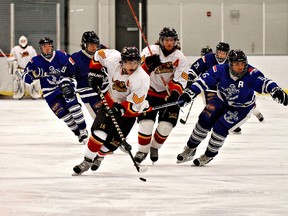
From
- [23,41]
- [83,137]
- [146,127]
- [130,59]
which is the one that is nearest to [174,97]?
[146,127]

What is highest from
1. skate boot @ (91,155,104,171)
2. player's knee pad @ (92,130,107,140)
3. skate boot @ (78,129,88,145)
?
player's knee pad @ (92,130,107,140)

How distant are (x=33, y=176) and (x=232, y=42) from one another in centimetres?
1011

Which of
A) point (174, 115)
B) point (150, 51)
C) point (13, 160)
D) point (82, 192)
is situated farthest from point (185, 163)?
point (82, 192)

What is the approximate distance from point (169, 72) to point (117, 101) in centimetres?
78

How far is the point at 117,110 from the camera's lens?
504 centimetres

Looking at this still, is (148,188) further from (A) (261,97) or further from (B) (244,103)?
(A) (261,97)

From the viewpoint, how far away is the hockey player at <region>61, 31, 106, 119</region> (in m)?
6.96

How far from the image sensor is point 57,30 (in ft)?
48.0

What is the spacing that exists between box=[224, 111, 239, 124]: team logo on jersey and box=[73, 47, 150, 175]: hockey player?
61cm

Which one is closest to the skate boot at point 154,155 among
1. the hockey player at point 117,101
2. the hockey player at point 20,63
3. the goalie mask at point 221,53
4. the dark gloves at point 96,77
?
the hockey player at point 117,101

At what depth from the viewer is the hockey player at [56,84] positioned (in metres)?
7.48

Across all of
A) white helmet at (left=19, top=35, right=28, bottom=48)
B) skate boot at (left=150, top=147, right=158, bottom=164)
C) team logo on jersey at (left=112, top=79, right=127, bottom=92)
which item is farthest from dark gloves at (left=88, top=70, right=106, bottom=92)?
white helmet at (left=19, top=35, right=28, bottom=48)

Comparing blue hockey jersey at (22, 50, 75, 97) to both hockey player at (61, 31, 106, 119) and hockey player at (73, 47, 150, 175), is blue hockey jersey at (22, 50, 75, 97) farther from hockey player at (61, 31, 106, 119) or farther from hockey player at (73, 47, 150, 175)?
hockey player at (73, 47, 150, 175)

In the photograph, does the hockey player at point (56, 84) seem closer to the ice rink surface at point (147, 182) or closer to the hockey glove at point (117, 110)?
the ice rink surface at point (147, 182)
